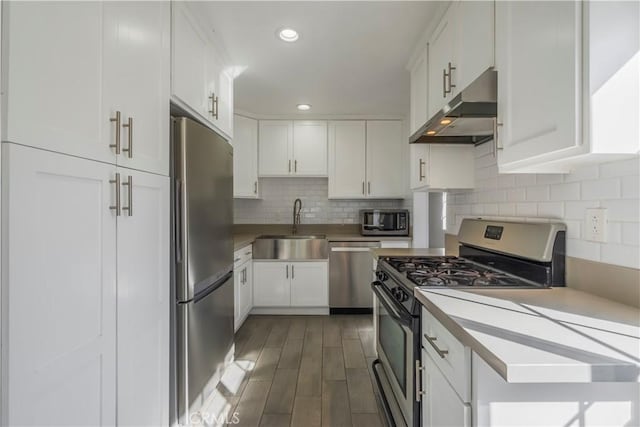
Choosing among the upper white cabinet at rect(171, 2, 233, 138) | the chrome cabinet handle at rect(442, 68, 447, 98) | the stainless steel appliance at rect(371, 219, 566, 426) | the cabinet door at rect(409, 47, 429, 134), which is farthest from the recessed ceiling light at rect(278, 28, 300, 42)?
the stainless steel appliance at rect(371, 219, 566, 426)

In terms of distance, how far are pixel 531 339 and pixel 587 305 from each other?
426 millimetres

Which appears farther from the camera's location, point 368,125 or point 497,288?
point 368,125

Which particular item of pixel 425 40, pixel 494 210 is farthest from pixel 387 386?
pixel 425 40

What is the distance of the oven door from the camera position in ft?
4.56

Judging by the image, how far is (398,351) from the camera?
1589 millimetres

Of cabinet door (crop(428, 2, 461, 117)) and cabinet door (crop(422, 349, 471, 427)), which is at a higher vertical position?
cabinet door (crop(428, 2, 461, 117))

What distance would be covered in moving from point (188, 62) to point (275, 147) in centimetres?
214

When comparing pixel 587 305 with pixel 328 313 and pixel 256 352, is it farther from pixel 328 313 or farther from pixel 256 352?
pixel 328 313

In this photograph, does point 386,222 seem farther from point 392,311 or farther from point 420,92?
point 392,311

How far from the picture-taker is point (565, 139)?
2.95 ft

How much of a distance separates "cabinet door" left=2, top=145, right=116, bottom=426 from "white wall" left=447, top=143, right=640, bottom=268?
1681 mm

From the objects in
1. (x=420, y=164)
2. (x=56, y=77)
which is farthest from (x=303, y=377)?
(x=56, y=77)

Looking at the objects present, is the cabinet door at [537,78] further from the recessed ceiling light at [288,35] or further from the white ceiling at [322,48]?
the recessed ceiling light at [288,35]

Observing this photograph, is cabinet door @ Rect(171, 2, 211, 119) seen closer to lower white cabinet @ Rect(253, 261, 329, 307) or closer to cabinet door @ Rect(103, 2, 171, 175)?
cabinet door @ Rect(103, 2, 171, 175)
